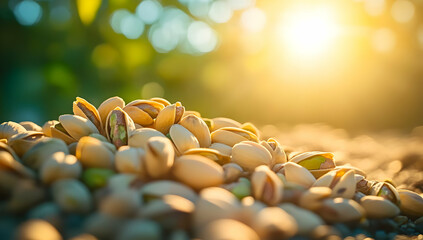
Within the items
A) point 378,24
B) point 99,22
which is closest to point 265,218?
point 99,22

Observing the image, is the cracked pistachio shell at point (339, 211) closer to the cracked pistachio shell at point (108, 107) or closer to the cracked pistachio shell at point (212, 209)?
the cracked pistachio shell at point (212, 209)

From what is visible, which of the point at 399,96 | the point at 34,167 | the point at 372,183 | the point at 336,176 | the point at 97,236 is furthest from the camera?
the point at 399,96

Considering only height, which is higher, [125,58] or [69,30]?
[69,30]

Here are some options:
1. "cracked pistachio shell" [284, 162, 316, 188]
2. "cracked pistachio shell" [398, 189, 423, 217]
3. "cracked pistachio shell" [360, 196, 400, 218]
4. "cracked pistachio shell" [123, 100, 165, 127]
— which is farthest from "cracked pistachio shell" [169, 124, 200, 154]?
"cracked pistachio shell" [398, 189, 423, 217]

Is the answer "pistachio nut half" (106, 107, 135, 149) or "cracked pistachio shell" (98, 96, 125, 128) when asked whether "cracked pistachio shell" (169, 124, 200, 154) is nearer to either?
"pistachio nut half" (106, 107, 135, 149)

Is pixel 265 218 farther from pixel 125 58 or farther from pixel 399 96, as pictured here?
pixel 399 96

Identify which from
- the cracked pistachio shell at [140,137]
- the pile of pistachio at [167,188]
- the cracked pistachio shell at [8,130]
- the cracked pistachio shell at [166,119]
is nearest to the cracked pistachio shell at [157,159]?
the pile of pistachio at [167,188]

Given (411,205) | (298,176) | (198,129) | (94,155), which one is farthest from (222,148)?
(411,205)
